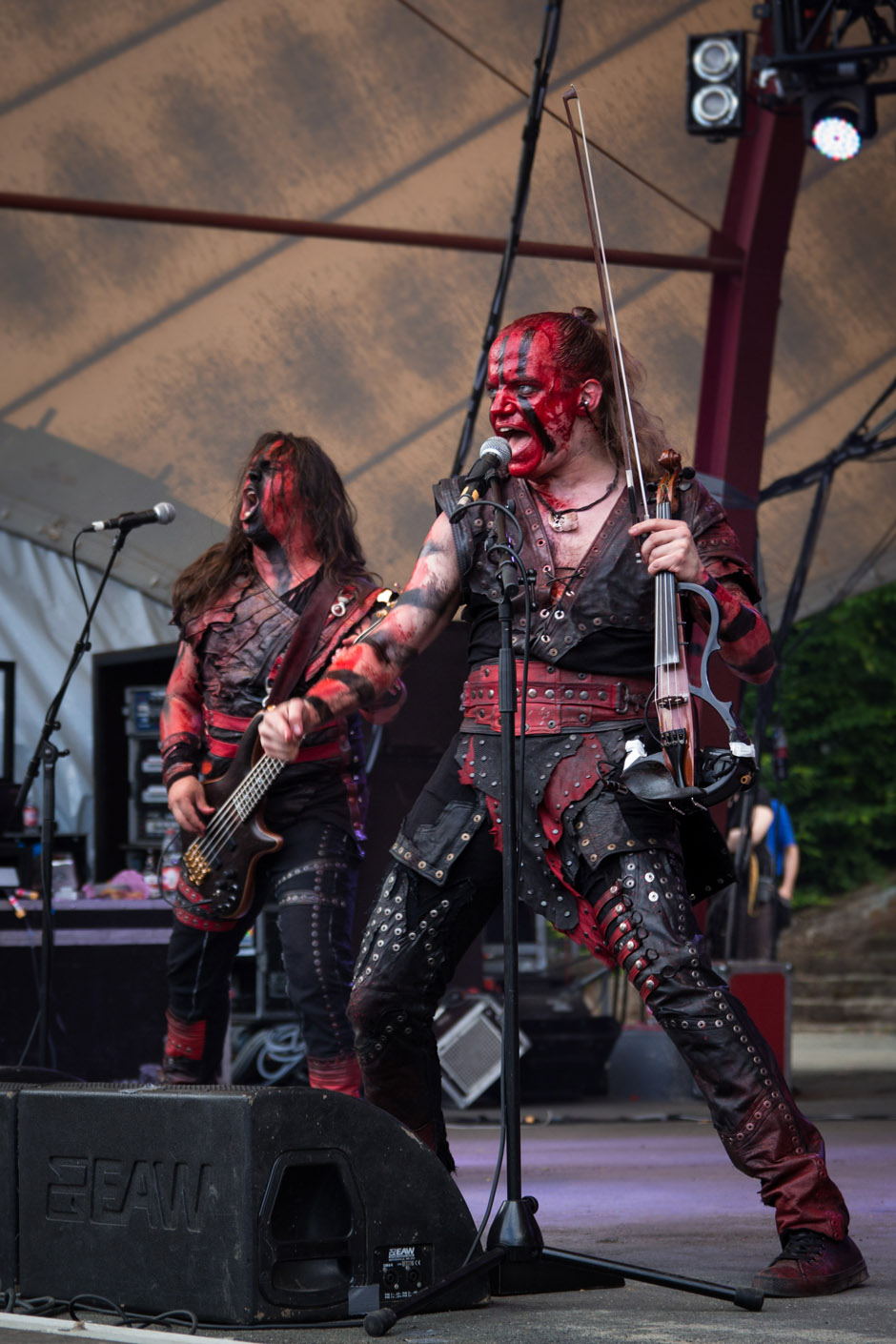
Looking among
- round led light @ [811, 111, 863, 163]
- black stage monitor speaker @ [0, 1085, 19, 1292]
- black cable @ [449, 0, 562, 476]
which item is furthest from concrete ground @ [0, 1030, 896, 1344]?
round led light @ [811, 111, 863, 163]

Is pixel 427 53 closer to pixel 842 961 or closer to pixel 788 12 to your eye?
pixel 788 12

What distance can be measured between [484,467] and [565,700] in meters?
0.48

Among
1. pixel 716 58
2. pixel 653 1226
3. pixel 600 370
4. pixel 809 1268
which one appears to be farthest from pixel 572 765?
pixel 716 58

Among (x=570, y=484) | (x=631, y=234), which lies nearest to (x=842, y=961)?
(x=631, y=234)

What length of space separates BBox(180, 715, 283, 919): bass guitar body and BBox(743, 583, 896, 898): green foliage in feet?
70.8

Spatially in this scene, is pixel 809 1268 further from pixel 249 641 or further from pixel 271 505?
pixel 271 505

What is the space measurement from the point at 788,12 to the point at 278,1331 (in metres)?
6.19

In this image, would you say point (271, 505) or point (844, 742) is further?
point (844, 742)

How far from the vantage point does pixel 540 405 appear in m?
3.47

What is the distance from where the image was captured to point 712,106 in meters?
7.28

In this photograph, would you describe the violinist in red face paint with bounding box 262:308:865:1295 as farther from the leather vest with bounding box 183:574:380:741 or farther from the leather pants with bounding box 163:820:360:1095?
the leather vest with bounding box 183:574:380:741

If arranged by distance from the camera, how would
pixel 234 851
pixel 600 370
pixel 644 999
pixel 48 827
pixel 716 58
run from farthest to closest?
pixel 716 58 → pixel 48 827 → pixel 234 851 → pixel 600 370 → pixel 644 999

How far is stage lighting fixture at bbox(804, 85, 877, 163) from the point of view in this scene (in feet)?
23.6

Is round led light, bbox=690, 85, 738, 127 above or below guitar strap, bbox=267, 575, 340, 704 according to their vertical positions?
above
